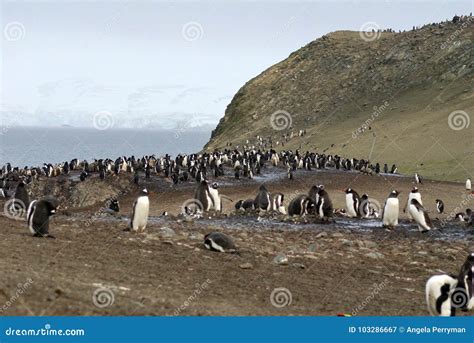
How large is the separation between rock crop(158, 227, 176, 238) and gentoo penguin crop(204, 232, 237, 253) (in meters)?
1.35

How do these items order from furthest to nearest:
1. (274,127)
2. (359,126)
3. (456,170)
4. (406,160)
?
(274,127) → (359,126) → (406,160) → (456,170)

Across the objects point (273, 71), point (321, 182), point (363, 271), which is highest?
point (273, 71)

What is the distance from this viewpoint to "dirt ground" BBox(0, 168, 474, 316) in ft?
27.1

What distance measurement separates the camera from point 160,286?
983 centimetres

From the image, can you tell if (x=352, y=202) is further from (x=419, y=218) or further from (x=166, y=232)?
(x=166, y=232)

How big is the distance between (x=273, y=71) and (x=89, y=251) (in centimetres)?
8692

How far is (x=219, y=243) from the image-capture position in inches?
537

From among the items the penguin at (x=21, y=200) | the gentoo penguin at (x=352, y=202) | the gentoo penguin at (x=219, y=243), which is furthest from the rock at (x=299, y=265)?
the gentoo penguin at (x=352, y=202)

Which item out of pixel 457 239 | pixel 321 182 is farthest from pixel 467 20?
pixel 457 239

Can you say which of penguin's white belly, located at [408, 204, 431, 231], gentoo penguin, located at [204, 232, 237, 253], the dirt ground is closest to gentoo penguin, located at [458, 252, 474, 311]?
the dirt ground

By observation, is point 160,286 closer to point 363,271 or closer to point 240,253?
point 240,253

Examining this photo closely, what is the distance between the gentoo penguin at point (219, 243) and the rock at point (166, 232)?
1.35 metres

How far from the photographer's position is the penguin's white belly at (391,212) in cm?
1816

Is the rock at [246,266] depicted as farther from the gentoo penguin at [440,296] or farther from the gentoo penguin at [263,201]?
the gentoo penguin at [263,201]
